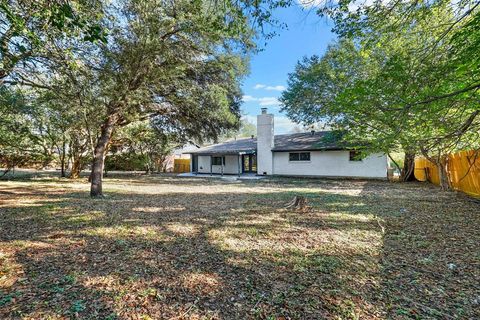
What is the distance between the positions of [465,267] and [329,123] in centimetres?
1396

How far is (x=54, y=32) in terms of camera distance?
519cm

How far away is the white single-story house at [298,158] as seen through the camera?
57.3 feet

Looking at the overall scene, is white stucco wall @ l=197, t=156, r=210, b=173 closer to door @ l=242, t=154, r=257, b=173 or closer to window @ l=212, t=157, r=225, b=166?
window @ l=212, t=157, r=225, b=166

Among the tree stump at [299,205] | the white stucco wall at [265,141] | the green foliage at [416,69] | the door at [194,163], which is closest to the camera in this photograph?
the green foliage at [416,69]

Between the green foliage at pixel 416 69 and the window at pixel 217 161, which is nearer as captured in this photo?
the green foliage at pixel 416 69

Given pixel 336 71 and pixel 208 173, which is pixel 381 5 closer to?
pixel 336 71

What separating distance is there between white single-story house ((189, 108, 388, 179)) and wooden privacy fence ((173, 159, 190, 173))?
5.20 meters

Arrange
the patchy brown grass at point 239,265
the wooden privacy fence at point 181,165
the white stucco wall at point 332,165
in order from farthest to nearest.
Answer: the wooden privacy fence at point 181,165 → the white stucco wall at point 332,165 → the patchy brown grass at point 239,265

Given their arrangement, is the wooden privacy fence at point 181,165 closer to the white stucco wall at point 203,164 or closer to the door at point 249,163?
the white stucco wall at point 203,164

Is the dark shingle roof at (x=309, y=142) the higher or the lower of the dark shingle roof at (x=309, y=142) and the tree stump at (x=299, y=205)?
the higher

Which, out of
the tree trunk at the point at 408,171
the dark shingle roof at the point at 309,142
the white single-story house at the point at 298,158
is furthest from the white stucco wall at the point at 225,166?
the tree trunk at the point at 408,171

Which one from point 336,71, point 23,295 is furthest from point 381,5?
point 336,71

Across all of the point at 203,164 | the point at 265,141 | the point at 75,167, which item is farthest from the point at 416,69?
the point at 203,164

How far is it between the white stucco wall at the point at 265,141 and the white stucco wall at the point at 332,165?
1.67ft
